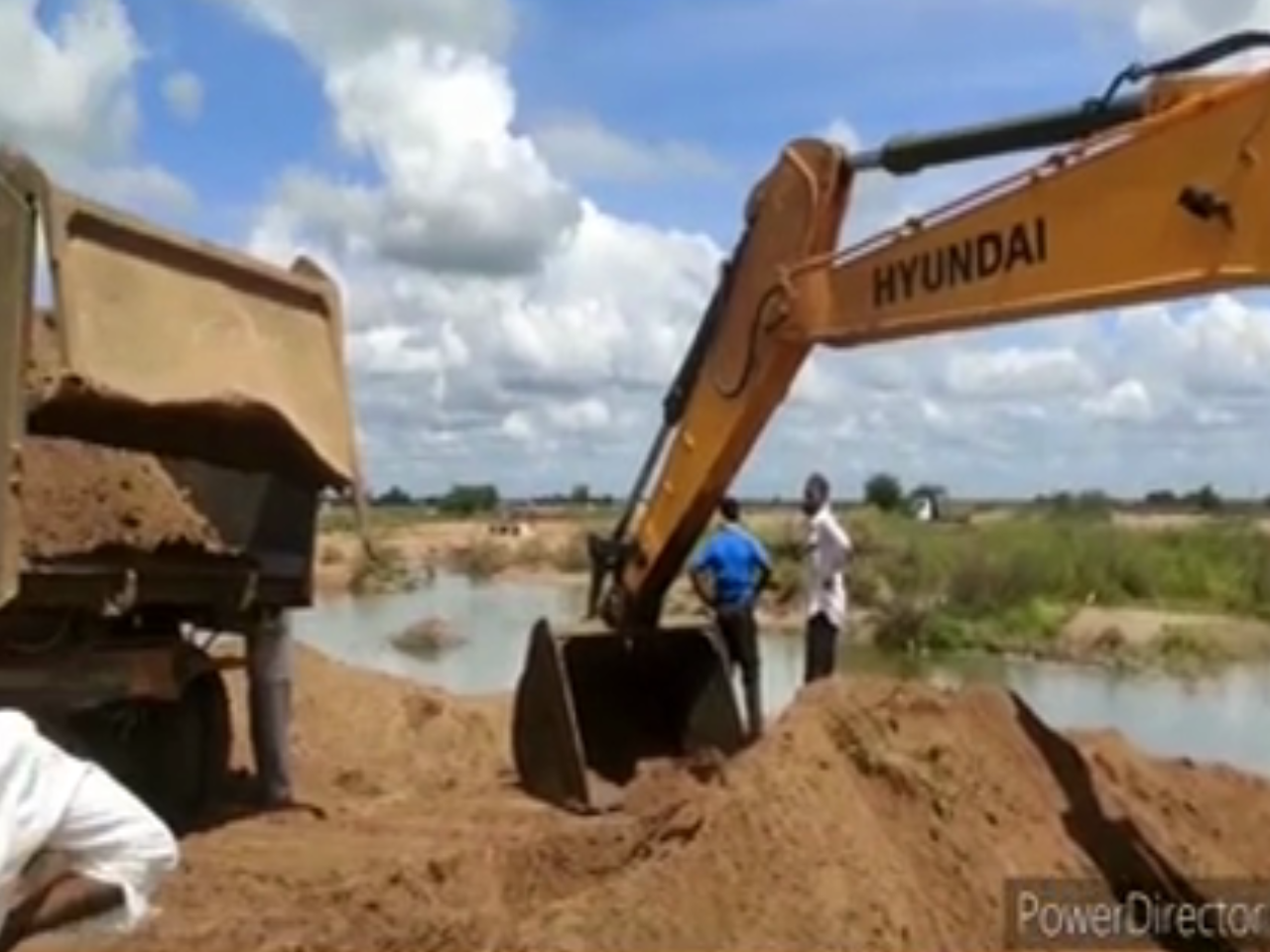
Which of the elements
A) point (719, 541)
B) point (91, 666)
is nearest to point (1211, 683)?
point (719, 541)

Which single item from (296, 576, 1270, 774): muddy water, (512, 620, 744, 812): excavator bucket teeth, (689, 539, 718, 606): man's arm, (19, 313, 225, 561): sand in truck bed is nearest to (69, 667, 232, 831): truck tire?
(19, 313, 225, 561): sand in truck bed

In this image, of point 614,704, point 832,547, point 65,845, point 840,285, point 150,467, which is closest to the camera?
point 65,845

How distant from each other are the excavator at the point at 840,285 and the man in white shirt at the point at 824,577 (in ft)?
4.63

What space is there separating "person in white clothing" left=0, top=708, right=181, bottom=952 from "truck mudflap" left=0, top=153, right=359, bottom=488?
545cm

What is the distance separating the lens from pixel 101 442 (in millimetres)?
10695

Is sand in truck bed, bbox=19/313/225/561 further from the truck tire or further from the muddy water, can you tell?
the muddy water

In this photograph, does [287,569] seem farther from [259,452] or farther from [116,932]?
[116,932]

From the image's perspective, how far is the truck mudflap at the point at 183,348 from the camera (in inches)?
349

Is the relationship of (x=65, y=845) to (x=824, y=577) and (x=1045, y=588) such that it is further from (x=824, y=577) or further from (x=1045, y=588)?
(x=1045, y=588)

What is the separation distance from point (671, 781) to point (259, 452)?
8.92 feet

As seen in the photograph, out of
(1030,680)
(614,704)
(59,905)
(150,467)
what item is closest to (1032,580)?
(1030,680)

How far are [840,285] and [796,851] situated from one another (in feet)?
10.7

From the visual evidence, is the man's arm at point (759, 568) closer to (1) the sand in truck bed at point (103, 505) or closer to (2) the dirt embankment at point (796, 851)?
(2) the dirt embankment at point (796, 851)

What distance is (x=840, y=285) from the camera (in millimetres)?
10672
